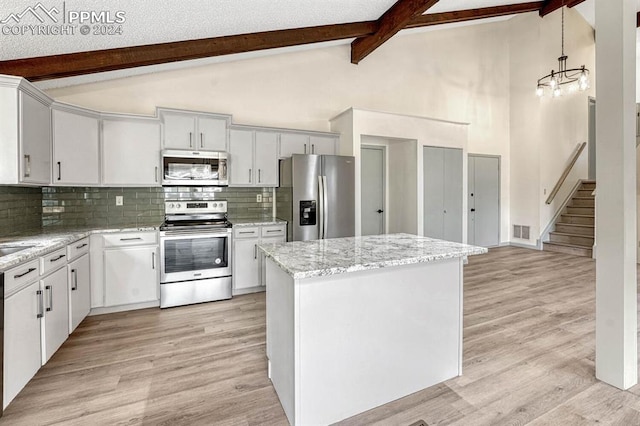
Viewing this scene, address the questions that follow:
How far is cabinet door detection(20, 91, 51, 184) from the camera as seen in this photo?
2.56 metres

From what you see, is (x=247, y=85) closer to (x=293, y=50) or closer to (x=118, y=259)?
(x=293, y=50)

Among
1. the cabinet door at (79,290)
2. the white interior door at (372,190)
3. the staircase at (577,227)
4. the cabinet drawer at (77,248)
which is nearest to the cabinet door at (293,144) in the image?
the white interior door at (372,190)

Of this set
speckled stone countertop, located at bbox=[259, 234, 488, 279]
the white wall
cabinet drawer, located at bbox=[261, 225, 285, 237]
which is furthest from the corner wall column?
Answer: the white wall

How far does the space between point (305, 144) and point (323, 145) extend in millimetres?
333

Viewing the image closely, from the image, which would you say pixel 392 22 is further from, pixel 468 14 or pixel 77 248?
pixel 77 248

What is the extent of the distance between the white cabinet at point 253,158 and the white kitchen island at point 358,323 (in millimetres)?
2313

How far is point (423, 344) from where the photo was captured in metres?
2.07

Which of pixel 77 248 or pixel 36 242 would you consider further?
pixel 77 248

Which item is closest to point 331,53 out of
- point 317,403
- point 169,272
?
point 169,272

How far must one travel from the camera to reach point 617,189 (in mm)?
2035

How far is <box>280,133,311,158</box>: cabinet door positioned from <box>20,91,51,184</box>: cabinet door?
2.60 meters

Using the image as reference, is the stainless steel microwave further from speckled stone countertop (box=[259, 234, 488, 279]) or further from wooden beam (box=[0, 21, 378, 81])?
speckled stone countertop (box=[259, 234, 488, 279])

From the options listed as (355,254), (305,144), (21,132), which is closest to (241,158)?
(305,144)

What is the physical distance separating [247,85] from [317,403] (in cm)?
431
